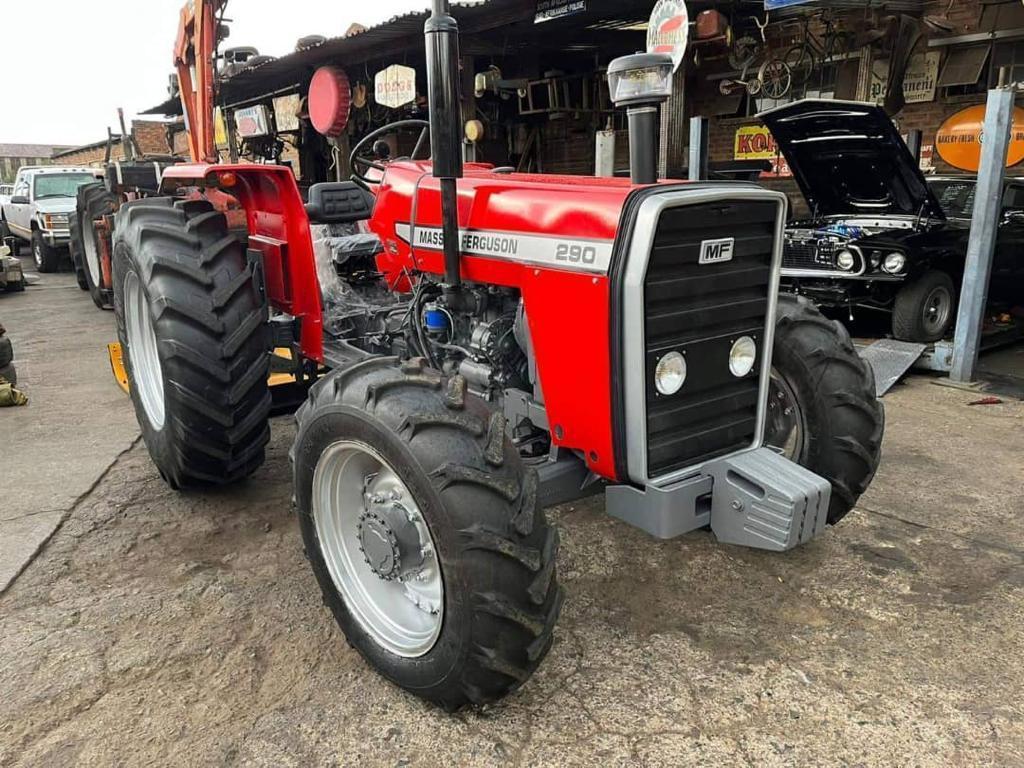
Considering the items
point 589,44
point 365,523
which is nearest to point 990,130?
point 365,523

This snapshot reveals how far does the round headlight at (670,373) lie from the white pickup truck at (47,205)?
476 inches

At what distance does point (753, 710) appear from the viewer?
6.96ft

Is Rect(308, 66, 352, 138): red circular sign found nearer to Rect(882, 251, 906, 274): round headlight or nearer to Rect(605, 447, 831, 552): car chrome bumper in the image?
Rect(882, 251, 906, 274): round headlight

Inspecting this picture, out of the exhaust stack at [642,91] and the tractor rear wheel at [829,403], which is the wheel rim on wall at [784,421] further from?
the exhaust stack at [642,91]

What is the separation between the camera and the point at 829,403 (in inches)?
106

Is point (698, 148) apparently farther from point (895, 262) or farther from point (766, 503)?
point (766, 503)

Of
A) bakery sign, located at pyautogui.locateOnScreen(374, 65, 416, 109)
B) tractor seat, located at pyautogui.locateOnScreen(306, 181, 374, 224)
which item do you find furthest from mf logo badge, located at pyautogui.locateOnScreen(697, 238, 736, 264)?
bakery sign, located at pyautogui.locateOnScreen(374, 65, 416, 109)

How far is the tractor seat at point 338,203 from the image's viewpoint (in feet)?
12.9

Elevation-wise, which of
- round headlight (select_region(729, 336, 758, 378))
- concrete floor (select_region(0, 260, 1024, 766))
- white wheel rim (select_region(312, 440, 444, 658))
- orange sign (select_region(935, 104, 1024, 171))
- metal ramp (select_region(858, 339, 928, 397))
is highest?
orange sign (select_region(935, 104, 1024, 171))

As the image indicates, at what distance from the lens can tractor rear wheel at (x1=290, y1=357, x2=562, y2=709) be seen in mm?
1854

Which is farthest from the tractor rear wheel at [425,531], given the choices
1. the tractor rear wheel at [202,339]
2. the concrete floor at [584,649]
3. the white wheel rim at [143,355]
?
the white wheel rim at [143,355]

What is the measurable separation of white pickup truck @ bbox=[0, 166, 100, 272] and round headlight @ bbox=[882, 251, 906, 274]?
11.0 m

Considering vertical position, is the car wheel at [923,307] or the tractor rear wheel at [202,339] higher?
the tractor rear wheel at [202,339]

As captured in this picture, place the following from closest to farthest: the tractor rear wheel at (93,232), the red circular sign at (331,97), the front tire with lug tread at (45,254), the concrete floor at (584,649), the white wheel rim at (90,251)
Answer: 1. the concrete floor at (584,649)
2. the tractor rear wheel at (93,232)
3. the white wheel rim at (90,251)
4. the red circular sign at (331,97)
5. the front tire with lug tread at (45,254)
